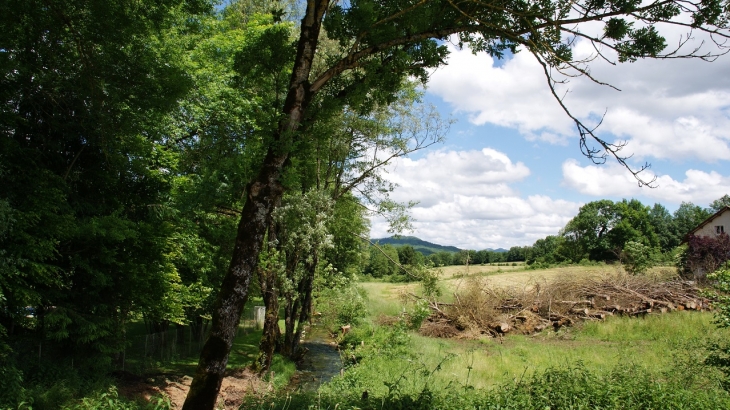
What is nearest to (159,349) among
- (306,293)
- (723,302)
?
(306,293)

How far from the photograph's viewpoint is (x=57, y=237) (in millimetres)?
9391

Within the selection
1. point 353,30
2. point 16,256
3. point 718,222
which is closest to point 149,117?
point 16,256

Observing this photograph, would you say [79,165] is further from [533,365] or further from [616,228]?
[616,228]

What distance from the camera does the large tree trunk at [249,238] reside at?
17.9 ft

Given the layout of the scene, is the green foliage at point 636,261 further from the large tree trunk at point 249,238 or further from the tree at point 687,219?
the tree at point 687,219

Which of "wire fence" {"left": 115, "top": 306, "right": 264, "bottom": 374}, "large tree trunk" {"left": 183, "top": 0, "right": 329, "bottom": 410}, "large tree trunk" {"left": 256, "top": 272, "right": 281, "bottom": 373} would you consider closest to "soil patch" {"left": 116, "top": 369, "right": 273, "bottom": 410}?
"large tree trunk" {"left": 256, "top": 272, "right": 281, "bottom": 373}

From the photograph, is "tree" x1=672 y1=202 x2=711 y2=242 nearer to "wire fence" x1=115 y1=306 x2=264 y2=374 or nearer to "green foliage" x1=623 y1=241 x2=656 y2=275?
"green foliage" x1=623 y1=241 x2=656 y2=275

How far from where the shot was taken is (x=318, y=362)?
1969cm

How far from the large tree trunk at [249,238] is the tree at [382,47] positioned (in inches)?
0.5

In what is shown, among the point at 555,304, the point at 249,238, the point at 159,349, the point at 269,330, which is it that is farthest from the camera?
the point at 555,304

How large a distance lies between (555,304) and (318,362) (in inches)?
574

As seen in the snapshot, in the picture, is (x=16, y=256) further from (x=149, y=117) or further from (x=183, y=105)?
(x=183, y=105)

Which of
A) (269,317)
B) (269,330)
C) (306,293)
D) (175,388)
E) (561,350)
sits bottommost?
(175,388)

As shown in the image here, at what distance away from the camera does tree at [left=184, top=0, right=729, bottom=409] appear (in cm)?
536
